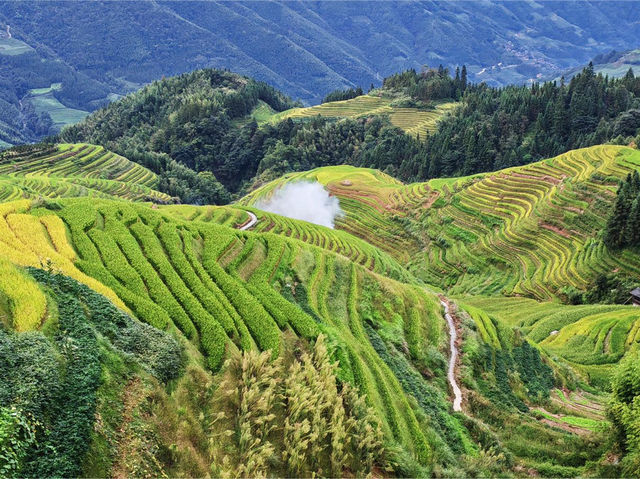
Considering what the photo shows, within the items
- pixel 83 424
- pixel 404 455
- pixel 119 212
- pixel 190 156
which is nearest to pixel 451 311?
pixel 404 455

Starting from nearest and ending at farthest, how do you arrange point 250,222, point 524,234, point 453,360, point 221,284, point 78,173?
point 221,284 → point 453,360 → point 250,222 → point 524,234 → point 78,173

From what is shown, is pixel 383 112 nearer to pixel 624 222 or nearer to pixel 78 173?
pixel 78 173

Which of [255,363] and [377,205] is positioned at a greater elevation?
[255,363]

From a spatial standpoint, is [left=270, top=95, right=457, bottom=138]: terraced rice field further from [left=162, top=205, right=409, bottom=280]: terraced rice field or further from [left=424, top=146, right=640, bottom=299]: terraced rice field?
[left=162, top=205, right=409, bottom=280]: terraced rice field

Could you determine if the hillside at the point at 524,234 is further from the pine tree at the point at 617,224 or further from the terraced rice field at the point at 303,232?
the terraced rice field at the point at 303,232

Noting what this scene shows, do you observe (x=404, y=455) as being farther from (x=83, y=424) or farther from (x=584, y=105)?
(x=584, y=105)

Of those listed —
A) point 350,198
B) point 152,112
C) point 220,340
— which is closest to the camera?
point 220,340

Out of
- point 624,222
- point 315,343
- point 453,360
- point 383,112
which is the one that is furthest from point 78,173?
point 624,222

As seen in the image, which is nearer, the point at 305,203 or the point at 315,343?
the point at 315,343
